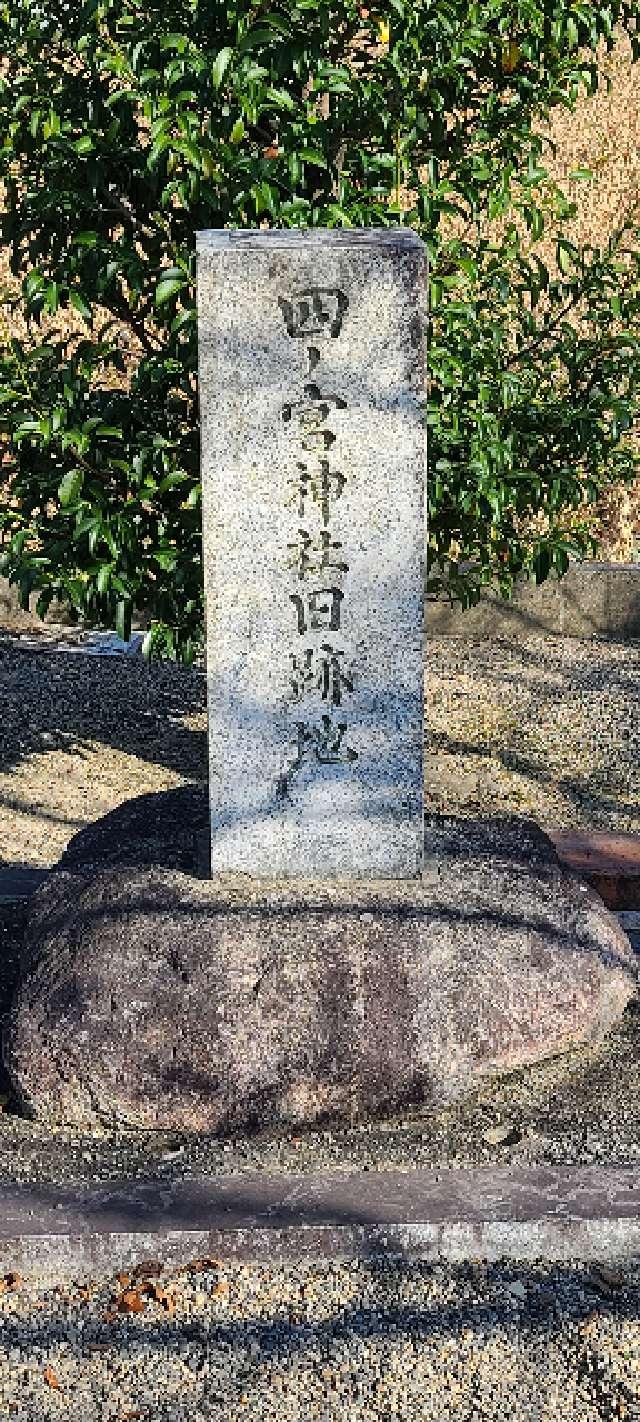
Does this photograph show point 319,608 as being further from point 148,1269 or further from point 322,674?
point 148,1269

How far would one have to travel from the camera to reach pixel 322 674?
3953 mm

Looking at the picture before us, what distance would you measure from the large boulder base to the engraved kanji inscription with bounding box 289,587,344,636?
0.57 metres

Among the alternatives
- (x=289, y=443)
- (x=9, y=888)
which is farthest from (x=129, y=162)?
(x=9, y=888)

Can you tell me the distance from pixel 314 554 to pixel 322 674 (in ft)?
0.86

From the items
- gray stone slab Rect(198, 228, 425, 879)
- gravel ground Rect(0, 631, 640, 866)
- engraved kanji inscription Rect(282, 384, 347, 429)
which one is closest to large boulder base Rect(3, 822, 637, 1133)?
gray stone slab Rect(198, 228, 425, 879)

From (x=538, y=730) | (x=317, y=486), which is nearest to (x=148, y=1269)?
(x=317, y=486)

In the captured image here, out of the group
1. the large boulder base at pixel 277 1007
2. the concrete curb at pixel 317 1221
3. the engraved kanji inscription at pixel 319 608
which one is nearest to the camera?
the concrete curb at pixel 317 1221

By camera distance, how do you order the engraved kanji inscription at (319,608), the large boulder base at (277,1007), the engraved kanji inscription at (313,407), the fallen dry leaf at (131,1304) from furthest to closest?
1. the engraved kanji inscription at (319,608)
2. the engraved kanji inscription at (313,407)
3. the large boulder base at (277,1007)
4. the fallen dry leaf at (131,1304)

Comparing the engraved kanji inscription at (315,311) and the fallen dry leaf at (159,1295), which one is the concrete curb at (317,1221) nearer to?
the fallen dry leaf at (159,1295)

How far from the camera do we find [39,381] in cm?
503

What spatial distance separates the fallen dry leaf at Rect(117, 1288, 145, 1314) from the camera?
3164mm

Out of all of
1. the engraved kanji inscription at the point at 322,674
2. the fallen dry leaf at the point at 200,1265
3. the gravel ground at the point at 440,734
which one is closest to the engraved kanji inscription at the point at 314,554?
the engraved kanji inscription at the point at 322,674

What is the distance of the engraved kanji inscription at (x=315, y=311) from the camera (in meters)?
3.73

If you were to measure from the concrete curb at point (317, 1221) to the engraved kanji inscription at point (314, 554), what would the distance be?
121 centimetres
